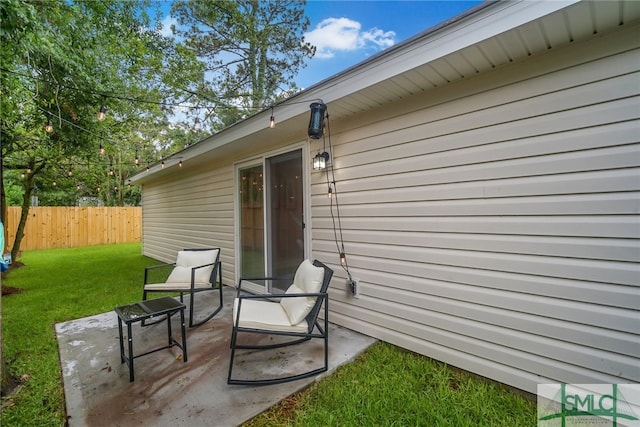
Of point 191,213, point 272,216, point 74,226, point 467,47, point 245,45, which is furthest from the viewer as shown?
point 74,226

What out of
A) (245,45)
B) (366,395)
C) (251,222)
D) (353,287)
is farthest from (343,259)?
(245,45)

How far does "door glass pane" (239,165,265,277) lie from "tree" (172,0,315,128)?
5119 millimetres

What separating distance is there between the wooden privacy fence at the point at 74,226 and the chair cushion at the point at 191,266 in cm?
941

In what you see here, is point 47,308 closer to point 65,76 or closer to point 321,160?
point 65,76

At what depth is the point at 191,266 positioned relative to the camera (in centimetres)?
367

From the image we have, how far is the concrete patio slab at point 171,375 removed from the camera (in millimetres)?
1752

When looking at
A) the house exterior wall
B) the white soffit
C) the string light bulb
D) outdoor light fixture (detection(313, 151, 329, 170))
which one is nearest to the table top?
the string light bulb

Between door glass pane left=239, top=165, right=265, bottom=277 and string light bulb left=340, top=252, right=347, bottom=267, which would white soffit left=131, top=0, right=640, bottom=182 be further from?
door glass pane left=239, top=165, right=265, bottom=277

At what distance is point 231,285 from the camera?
494 centimetres

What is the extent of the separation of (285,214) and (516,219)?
265cm

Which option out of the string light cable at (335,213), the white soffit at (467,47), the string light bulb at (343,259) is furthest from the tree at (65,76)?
the string light bulb at (343,259)

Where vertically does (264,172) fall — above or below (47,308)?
above

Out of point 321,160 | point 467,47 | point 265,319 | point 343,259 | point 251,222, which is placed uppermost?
point 467,47

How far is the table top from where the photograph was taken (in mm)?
2156
